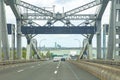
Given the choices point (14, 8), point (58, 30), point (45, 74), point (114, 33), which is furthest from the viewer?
point (58, 30)

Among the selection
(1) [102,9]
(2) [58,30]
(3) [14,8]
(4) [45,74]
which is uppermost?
(3) [14,8]

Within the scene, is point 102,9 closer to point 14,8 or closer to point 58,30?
point 58,30

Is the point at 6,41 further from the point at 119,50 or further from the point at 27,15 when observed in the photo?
the point at 27,15

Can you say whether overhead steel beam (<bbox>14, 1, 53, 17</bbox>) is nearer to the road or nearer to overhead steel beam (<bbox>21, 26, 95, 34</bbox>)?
overhead steel beam (<bbox>21, 26, 95, 34</bbox>)

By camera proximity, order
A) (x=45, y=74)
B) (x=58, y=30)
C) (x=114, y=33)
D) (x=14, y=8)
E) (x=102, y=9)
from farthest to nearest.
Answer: (x=58, y=30), (x=102, y=9), (x=14, y=8), (x=114, y=33), (x=45, y=74)

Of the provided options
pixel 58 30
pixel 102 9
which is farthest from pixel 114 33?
pixel 58 30

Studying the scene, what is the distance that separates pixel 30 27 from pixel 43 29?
328 centimetres

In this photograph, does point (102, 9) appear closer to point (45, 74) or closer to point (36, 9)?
point (36, 9)

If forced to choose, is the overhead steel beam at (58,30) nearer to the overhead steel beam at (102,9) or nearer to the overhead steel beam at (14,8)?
the overhead steel beam at (102,9)

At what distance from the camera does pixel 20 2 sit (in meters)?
75.6

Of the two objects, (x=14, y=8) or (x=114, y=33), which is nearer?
(x=114, y=33)

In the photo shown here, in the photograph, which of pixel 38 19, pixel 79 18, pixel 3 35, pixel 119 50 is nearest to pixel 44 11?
pixel 38 19

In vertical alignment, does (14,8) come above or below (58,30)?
above

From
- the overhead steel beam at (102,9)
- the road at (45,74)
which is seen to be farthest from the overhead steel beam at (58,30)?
the road at (45,74)
